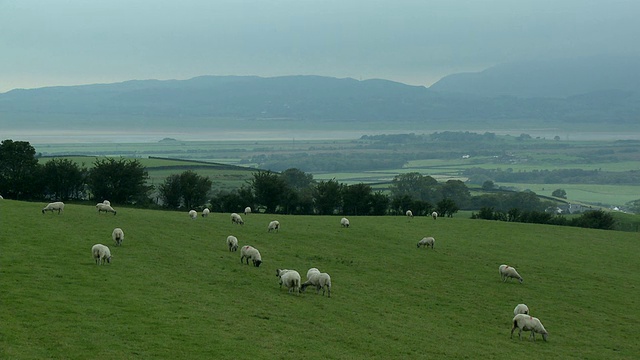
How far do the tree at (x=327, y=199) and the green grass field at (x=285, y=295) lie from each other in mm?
28426

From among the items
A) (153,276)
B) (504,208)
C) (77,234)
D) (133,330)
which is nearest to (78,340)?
(133,330)

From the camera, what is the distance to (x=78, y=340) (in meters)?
20.7

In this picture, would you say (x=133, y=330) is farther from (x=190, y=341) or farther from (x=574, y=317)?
(x=574, y=317)

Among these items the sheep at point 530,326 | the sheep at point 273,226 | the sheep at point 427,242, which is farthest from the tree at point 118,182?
the sheep at point 530,326

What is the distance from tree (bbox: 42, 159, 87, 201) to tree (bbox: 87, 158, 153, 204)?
2106 mm

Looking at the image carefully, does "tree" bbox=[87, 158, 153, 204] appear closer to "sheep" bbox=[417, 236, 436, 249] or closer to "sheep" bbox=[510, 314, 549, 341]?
"sheep" bbox=[417, 236, 436, 249]

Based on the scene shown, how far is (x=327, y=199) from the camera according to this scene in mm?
80500

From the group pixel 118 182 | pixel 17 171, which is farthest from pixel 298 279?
pixel 17 171

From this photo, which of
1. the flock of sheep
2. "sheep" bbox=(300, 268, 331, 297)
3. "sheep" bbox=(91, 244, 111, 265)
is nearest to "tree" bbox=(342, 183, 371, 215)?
the flock of sheep

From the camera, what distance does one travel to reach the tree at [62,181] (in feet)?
247

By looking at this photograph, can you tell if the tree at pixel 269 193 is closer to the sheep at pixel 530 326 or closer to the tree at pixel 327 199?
the tree at pixel 327 199

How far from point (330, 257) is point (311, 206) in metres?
40.2

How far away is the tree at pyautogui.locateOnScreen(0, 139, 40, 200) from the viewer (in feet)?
242

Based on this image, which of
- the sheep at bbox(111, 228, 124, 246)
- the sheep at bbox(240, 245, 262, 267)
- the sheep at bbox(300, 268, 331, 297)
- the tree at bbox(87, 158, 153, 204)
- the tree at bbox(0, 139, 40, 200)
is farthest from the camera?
the tree at bbox(87, 158, 153, 204)
